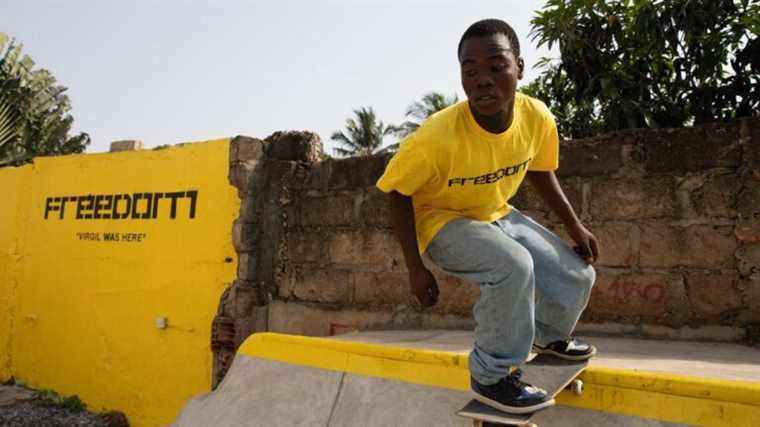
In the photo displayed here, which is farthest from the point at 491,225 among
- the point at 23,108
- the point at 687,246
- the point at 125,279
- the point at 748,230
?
the point at 23,108

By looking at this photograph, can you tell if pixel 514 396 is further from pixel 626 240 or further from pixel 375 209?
pixel 375 209

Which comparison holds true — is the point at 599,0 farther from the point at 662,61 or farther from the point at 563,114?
the point at 563,114

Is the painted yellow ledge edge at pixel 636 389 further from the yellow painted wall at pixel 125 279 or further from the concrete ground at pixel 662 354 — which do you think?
the yellow painted wall at pixel 125 279

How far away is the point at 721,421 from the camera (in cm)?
186

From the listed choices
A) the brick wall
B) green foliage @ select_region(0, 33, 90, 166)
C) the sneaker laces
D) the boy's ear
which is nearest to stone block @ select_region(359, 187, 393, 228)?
the brick wall

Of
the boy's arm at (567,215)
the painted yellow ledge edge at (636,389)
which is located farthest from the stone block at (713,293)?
the painted yellow ledge edge at (636,389)

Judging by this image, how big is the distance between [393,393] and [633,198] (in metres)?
1.79

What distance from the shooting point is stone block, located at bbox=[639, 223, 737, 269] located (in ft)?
10.0

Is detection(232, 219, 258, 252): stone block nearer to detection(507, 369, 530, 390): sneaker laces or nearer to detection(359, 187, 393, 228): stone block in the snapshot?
detection(359, 187, 393, 228): stone block

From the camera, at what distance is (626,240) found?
3270 millimetres

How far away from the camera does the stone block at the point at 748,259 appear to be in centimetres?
298

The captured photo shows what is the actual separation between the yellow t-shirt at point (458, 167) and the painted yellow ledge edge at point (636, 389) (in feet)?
2.13

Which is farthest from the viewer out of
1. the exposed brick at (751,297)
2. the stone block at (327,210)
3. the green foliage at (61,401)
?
the green foliage at (61,401)

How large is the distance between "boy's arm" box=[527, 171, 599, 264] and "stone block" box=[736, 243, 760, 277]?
1.12m
